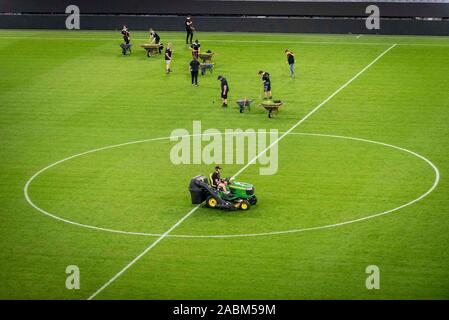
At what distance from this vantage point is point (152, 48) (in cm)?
6988

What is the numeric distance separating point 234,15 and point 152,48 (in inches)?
394

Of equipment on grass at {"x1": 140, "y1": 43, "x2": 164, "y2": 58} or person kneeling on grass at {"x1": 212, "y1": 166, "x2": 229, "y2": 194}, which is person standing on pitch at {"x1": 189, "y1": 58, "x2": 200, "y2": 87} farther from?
person kneeling on grass at {"x1": 212, "y1": 166, "x2": 229, "y2": 194}

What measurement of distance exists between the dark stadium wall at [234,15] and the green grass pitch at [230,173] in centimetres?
204

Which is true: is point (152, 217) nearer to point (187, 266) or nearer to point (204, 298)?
point (187, 266)

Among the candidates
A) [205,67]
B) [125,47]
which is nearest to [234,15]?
[125,47]

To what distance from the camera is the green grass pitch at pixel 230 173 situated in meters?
33.5

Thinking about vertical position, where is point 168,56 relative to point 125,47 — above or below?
below

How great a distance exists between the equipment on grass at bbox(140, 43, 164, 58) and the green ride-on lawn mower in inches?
1225

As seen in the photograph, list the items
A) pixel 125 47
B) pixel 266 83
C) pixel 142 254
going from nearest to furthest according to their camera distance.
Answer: pixel 142 254 < pixel 266 83 < pixel 125 47

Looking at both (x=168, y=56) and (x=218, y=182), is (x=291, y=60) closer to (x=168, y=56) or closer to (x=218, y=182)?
(x=168, y=56)

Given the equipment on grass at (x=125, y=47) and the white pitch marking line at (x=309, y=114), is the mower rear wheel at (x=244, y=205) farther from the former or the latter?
the equipment on grass at (x=125, y=47)

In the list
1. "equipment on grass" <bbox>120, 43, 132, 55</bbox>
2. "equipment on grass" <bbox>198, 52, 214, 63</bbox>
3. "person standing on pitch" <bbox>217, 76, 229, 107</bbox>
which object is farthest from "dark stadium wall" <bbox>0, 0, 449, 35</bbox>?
"person standing on pitch" <bbox>217, 76, 229, 107</bbox>

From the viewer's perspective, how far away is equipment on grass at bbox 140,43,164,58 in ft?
228

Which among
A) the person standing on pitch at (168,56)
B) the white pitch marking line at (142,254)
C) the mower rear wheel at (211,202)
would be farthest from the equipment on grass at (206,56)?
the mower rear wheel at (211,202)
